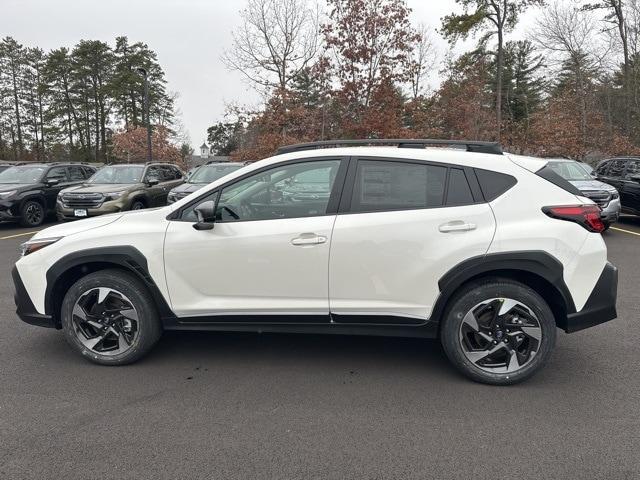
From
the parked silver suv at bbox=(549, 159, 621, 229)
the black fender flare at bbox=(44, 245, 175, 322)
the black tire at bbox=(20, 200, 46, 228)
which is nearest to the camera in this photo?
the black fender flare at bbox=(44, 245, 175, 322)

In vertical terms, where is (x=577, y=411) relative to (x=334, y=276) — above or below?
below

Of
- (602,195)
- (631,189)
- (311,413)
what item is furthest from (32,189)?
(631,189)

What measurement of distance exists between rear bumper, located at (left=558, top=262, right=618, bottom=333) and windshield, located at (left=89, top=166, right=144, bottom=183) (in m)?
11.1

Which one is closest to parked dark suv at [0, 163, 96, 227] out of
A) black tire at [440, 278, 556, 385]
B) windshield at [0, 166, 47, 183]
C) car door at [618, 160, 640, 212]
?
windshield at [0, 166, 47, 183]

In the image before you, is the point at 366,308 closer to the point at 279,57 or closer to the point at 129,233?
the point at 129,233

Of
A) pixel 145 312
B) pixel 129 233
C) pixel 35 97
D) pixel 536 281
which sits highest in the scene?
pixel 35 97

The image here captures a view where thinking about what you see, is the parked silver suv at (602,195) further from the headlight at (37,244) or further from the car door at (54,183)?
the car door at (54,183)

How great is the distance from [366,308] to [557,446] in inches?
56.2

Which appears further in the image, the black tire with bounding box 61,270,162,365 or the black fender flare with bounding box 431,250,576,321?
the black tire with bounding box 61,270,162,365

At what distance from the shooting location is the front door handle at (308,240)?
133 inches

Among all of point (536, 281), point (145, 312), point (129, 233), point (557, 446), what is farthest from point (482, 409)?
point (129, 233)

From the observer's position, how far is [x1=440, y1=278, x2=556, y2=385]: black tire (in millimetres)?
3299

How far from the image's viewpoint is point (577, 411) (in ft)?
10.0

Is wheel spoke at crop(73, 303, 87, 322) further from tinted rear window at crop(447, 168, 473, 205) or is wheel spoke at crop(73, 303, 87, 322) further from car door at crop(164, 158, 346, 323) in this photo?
tinted rear window at crop(447, 168, 473, 205)
